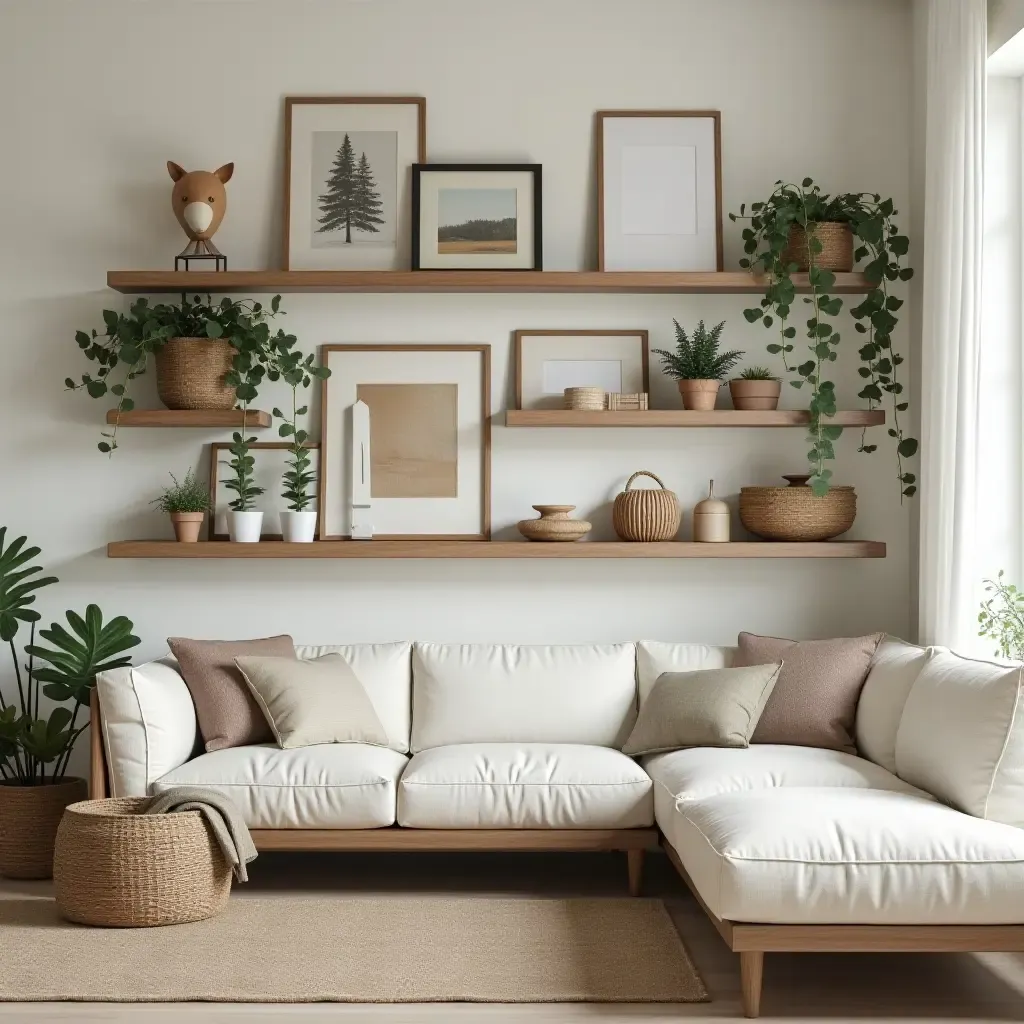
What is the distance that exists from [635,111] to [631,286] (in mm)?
717

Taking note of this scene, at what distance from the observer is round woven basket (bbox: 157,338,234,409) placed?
14.1 ft

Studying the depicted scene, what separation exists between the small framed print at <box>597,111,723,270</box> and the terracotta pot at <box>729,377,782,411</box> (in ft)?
1.55

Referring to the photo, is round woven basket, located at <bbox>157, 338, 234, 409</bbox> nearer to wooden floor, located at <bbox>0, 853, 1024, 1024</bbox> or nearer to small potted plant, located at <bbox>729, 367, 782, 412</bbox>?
wooden floor, located at <bbox>0, 853, 1024, 1024</bbox>

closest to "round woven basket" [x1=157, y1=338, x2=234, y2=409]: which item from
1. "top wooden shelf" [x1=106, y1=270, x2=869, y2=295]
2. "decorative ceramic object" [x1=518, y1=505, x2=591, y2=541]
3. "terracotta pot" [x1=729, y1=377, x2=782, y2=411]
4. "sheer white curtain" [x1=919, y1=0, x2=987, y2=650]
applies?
"top wooden shelf" [x1=106, y1=270, x2=869, y2=295]

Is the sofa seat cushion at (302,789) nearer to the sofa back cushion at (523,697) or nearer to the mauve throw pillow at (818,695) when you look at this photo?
the sofa back cushion at (523,697)

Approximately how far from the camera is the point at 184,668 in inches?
157

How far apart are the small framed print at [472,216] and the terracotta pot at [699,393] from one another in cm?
73

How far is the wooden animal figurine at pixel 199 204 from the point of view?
4.30 meters

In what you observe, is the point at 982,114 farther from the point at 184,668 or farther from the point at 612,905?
the point at 184,668

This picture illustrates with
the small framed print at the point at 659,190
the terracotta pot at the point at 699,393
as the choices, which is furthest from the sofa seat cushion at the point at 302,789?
the small framed print at the point at 659,190

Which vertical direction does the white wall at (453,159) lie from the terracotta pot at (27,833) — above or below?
above

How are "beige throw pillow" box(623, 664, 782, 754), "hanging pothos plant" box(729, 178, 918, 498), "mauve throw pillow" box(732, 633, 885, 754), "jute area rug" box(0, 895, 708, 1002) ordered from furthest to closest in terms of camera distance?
1. "hanging pothos plant" box(729, 178, 918, 498)
2. "mauve throw pillow" box(732, 633, 885, 754)
3. "beige throw pillow" box(623, 664, 782, 754)
4. "jute area rug" box(0, 895, 708, 1002)

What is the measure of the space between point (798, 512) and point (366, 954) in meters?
2.18

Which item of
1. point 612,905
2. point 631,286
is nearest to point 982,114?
point 631,286
